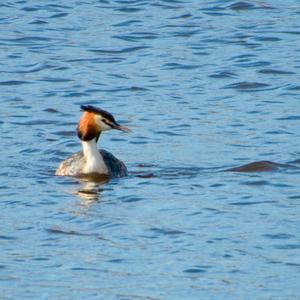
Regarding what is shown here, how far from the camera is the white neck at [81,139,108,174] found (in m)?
15.9

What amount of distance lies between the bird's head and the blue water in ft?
1.69

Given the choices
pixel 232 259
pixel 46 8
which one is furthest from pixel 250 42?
pixel 232 259

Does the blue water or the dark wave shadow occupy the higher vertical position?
the blue water

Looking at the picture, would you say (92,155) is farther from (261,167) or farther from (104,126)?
(261,167)

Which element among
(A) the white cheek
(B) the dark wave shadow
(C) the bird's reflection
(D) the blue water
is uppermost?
(A) the white cheek

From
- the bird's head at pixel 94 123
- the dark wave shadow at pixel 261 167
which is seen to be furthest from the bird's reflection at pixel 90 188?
the dark wave shadow at pixel 261 167

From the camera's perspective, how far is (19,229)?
1305 cm

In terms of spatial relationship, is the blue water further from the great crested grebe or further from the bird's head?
the bird's head

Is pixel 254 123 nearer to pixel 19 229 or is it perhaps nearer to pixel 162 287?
pixel 19 229

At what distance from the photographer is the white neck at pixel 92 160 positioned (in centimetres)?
1588

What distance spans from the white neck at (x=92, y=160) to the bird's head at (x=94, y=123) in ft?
0.29

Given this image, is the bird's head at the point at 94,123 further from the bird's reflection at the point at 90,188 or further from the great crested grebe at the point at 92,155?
the bird's reflection at the point at 90,188

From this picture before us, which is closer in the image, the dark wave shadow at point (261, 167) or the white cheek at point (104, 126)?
the dark wave shadow at point (261, 167)

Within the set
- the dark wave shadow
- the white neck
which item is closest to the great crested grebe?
the white neck
